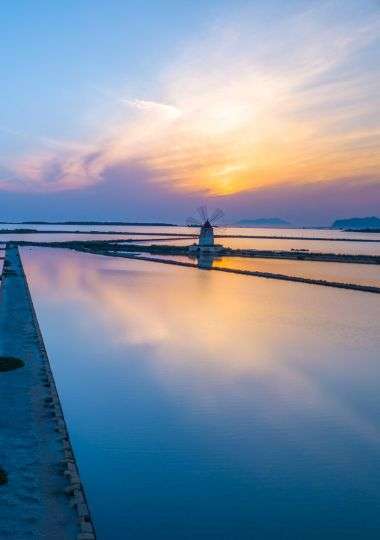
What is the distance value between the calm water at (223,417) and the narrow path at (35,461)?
0.42 meters

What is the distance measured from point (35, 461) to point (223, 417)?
3.12m

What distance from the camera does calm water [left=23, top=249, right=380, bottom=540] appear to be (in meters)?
5.45

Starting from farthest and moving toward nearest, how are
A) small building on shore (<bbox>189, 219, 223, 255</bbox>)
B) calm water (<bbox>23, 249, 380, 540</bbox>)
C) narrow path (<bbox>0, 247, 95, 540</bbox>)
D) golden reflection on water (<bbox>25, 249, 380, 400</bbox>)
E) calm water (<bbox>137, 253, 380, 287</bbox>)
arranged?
small building on shore (<bbox>189, 219, 223, 255</bbox>), calm water (<bbox>137, 253, 380, 287</bbox>), golden reflection on water (<bbox>25, 249, 380, 400</bbox>), calm water (<bbox>23, 249, 380, 540</bbox>), narrow path (<bbox>0, 247, 95, 540</bbox>)

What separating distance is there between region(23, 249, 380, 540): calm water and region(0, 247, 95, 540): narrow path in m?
0.42

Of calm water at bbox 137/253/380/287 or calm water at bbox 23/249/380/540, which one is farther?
calm water at bbox 137/253/380/287

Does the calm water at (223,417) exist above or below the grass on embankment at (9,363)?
below

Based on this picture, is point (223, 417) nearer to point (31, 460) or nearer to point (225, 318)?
point (31, 460)

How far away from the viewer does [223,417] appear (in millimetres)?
7957

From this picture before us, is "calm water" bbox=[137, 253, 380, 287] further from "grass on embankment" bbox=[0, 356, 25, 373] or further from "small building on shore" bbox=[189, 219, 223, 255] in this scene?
"grass on embankment" bbox=[0, 356, 25, 373]

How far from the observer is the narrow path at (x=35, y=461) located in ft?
15.2

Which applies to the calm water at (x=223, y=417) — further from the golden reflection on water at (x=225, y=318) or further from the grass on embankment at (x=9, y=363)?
the grass on embankment at (x=9, y=363)

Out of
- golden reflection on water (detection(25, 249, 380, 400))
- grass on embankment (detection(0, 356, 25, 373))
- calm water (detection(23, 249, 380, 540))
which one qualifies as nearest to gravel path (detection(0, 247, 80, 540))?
grass on embankment (detection(0, 356, 25, 373))

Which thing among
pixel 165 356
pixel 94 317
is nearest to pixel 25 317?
pixel 94 317

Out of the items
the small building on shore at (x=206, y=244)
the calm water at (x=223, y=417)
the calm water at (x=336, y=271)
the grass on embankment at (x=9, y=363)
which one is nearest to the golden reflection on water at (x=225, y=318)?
the calm water at (x=223, y=417)
